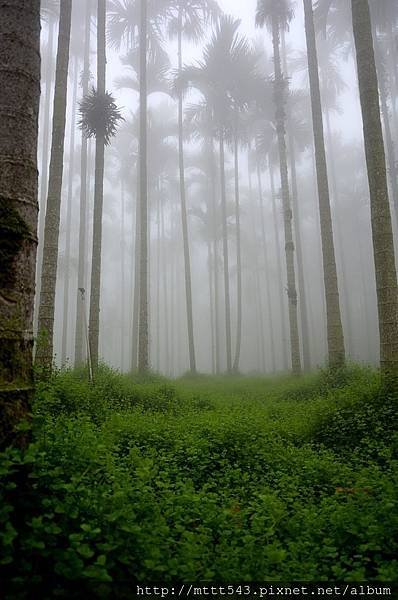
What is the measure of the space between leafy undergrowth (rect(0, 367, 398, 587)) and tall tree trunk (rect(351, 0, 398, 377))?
1.09 metres

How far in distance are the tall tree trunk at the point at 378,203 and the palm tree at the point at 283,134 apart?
688cm

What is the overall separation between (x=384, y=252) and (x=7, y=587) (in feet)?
21.3

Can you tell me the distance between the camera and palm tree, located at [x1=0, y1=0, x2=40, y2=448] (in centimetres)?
232

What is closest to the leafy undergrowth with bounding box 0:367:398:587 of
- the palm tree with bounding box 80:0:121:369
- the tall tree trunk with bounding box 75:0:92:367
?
the palm tree with bounding box 80:0:121:369

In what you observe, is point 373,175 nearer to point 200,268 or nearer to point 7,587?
point 7,587

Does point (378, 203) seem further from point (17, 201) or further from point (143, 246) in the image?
point (143, 246)

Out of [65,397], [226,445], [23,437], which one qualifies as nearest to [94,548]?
[23,437]

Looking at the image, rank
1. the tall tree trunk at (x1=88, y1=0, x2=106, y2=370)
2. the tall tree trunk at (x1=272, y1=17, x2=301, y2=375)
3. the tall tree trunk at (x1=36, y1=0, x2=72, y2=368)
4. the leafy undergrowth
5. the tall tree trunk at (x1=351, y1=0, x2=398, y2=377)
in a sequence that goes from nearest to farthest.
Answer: the leafy undergrowth, the tall tree trunk at (x1=351, y1=0, x2=398, y2=377), the tall tree trunk at (x1=36, y1=0, x2=72, y2=368), the tall tree trunk at (x1=88, y1=0, x2=106, y2=370), the tall tree trunk at (x1=272, y1=17, x2=301, y2=375)

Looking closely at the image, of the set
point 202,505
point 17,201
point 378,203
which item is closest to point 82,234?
point 378,203

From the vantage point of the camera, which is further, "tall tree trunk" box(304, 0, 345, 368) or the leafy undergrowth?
"tall tree trunk" box(304, 0, 345, 368)

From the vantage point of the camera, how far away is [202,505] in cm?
291

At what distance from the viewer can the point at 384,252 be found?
6.20 meters

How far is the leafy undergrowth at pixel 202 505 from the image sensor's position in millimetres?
1923

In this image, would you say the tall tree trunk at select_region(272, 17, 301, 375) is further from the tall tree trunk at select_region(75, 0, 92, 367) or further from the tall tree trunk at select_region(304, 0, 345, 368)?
the tall tree trunk at select_region(75, 0, 92, 367)
